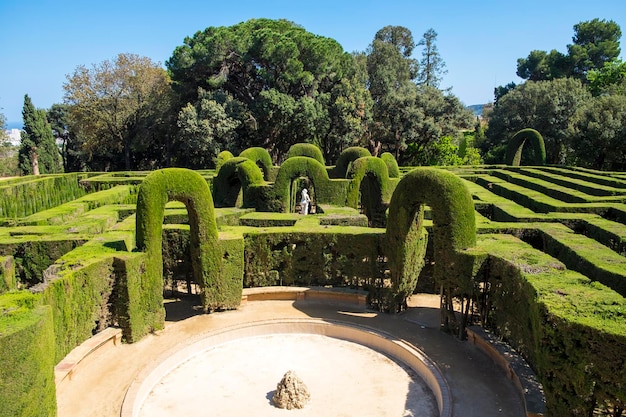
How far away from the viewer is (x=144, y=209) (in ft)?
39.9

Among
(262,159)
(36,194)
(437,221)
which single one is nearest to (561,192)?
(437,221)

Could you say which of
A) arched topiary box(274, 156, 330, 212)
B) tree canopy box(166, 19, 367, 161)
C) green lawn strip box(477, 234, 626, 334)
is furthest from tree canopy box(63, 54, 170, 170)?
green lawn strip box(477, 234, 626, 334)

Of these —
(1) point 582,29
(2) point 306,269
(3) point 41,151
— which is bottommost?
(2) point 306,269

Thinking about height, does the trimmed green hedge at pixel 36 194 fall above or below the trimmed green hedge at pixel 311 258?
above

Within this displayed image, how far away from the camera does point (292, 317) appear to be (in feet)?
43.3

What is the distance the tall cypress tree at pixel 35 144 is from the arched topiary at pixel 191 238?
46728mm

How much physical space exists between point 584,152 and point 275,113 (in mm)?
25937

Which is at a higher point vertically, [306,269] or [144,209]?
[144,209]

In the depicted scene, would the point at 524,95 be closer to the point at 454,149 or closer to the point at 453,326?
the point at 454,149

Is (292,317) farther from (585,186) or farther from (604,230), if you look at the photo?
(585,186)

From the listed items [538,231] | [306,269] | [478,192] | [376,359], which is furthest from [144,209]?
[478,192]

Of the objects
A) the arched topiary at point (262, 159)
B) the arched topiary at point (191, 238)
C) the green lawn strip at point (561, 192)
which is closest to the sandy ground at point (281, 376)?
the arched topiary at point (191, 238)

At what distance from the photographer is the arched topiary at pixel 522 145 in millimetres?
40875

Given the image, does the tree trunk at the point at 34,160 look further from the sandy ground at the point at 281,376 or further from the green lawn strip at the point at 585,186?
the green lawn strip at the point at 585,186
